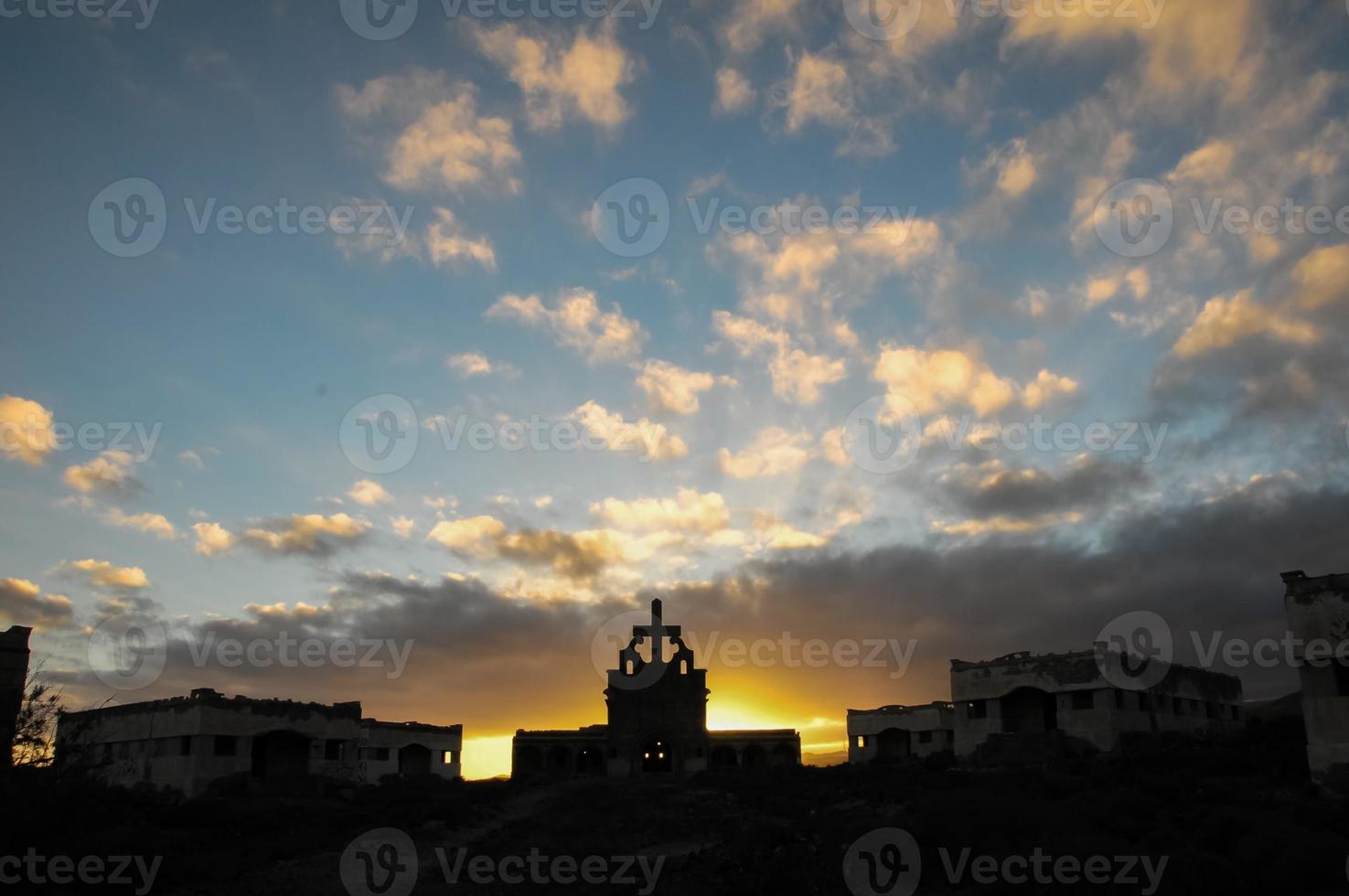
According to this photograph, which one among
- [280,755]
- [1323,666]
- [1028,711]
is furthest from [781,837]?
[280,755]

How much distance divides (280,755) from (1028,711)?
3387 centimetres

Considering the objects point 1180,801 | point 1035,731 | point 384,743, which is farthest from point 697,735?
point 1180,801

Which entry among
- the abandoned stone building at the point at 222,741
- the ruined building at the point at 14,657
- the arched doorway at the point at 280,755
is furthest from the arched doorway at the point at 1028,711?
the ruined building at the point at 14,657

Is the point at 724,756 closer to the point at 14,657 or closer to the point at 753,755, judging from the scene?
the point at 753,755

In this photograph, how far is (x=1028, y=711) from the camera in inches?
1738

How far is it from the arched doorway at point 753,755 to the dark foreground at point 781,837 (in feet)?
93.8

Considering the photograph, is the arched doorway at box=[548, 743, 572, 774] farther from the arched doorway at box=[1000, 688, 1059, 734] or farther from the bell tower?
the arched doorway at box=[1000, 688, 1059, 734]

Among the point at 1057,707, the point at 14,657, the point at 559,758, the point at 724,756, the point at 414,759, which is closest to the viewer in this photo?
the point at 14,657

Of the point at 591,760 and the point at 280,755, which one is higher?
the point at 280,755

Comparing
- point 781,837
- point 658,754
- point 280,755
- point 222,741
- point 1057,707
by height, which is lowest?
point 781,837

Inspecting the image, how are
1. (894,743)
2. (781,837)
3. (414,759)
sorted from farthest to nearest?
(894,743)
(414,759)
(781,837)

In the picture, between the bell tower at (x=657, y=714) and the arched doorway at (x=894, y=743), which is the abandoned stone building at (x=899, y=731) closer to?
the arched doorway at (x=894, y=743)

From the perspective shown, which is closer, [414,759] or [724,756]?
[414,759]

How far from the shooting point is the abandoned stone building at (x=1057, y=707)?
41.1 metres
